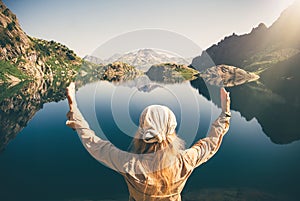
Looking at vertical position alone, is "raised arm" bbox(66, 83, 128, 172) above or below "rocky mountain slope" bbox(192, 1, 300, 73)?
below

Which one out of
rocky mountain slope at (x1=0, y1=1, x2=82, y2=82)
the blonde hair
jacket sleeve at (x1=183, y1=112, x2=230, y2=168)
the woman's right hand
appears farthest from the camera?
rocky mountain slope at (x1=0, y1=1, x2=82, y2=82)

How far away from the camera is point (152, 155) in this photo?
227cm

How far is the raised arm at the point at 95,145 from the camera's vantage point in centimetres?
233

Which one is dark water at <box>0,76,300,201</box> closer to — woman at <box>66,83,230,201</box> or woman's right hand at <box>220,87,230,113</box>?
woman's right hand at <box>220,87,230,113</box>

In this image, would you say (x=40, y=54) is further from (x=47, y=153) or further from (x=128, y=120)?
(x=128, y=120)

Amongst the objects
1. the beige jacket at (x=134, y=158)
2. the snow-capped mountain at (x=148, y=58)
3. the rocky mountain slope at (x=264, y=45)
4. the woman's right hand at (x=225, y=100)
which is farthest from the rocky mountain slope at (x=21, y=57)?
the woman's right hand at (x=225, y=100)

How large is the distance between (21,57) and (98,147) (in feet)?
337

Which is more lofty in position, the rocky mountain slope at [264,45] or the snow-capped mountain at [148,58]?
the rocky mountain slope at [264,45]

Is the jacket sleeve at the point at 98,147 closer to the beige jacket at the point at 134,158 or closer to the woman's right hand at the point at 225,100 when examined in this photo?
the beige jacket at the point at 134,158

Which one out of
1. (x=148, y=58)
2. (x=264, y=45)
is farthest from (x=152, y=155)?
(x=264, y=45)

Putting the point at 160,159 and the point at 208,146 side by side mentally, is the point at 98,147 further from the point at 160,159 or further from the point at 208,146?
the point at 208,146

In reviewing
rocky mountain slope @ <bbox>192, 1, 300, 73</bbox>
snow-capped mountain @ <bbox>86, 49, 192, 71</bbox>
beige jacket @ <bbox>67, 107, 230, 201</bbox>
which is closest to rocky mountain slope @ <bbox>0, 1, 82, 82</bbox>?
rocky mountain slope @ <bbox>192, 1, 300, 73</bbox>

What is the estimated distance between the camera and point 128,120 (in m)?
2.64

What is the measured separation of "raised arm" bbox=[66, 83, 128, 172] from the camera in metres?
2.33
